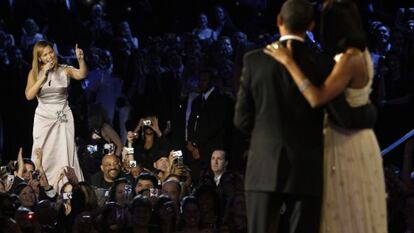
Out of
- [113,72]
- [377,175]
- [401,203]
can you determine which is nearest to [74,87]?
[113,72]

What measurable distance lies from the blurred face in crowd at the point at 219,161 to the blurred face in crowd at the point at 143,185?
1.15 meters

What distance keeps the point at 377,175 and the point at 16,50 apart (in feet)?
29.5

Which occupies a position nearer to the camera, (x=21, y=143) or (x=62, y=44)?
(x=21, y=143)

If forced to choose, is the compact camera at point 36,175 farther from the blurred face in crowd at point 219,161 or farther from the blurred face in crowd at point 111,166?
the blurred face in crowd at point 219,161

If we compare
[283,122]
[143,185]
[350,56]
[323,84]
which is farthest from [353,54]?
[143,185]

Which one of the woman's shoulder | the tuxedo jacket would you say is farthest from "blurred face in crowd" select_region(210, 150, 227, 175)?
the tuxedo jacket

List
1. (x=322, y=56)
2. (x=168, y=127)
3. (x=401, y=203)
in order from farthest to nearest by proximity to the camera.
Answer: (x=168, y=127), (x=401, y=203), (x=322, y=56)

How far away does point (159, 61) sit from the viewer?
1381cm

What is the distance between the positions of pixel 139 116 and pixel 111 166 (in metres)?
2.25

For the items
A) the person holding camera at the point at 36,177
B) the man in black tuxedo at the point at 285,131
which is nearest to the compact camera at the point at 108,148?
the person holding camera at the point at 36,177

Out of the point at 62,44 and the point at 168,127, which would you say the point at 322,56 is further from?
the point at 62,44

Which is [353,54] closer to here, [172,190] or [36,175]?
[172,190]

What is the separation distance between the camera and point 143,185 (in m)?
10.5

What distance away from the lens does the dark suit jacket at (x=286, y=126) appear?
211 inches
